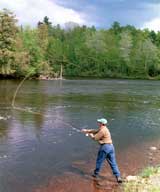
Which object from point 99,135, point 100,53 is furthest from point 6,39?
point 99,135

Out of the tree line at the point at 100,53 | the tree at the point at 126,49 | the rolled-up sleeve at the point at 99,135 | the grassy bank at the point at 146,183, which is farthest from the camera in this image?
the tree at the point at 126,49

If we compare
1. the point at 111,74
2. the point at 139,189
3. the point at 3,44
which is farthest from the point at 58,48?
the point at 139,189

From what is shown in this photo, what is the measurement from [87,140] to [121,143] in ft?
6.50

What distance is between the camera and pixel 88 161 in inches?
666

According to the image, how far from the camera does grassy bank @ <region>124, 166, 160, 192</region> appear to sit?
1198cm

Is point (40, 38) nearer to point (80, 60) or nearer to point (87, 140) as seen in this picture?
point (80, 60)

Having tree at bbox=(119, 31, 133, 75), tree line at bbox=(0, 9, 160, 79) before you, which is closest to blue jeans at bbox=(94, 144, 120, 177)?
tree line at bbox=(0, 9, 160, 79)

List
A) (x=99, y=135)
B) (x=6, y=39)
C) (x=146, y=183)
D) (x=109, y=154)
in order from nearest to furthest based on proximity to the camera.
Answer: (x=146, y=183) → (x=99, y=135) → (x=109, y=154) → (x=6, y=39)

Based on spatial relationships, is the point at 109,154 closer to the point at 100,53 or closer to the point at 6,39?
the point at 6,39

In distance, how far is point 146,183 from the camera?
1260 centimetres

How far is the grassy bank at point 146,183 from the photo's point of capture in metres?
12.0

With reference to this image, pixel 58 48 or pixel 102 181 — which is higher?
pixel 58 48

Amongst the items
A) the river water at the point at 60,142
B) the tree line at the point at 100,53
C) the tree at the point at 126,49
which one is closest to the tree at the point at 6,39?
the tree line at the point at 100,53

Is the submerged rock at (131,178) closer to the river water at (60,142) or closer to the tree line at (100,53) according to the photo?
the river water at (60,142)
